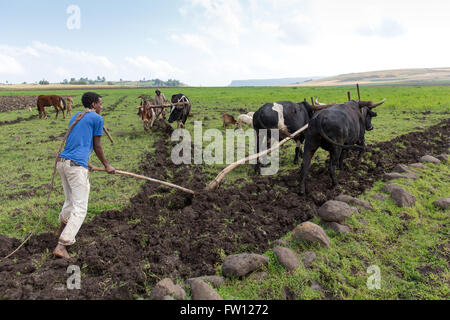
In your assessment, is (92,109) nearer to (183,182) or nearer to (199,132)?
(183,182)

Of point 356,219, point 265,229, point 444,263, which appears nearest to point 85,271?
point 265,229

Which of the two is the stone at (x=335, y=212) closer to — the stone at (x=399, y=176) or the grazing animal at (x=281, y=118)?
the stone at (x=399, y=176)

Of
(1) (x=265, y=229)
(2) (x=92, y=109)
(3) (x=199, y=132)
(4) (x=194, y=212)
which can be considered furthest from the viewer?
(3) (x=199, y=132)

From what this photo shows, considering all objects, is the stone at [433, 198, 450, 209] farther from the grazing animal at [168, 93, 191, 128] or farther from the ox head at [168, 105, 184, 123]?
the ox head at [168, 105, 184, 123]

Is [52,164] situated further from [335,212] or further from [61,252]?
[335,212]

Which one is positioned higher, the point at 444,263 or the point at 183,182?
the point at 183,182

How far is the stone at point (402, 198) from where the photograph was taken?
5030mm

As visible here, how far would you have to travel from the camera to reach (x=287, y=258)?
354 centimetres

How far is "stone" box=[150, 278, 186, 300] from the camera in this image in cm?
296

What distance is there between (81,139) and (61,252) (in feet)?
5.24

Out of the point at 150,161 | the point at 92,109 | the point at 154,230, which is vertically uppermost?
the point at 92,109

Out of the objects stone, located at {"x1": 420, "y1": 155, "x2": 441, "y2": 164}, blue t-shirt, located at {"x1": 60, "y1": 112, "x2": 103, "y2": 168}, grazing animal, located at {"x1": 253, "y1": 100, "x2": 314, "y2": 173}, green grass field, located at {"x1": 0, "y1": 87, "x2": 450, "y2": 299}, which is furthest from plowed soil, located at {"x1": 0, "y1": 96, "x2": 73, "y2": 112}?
stone, located at {"x1": 420, "y1": 155, "x2": 441, "y2": 164}
